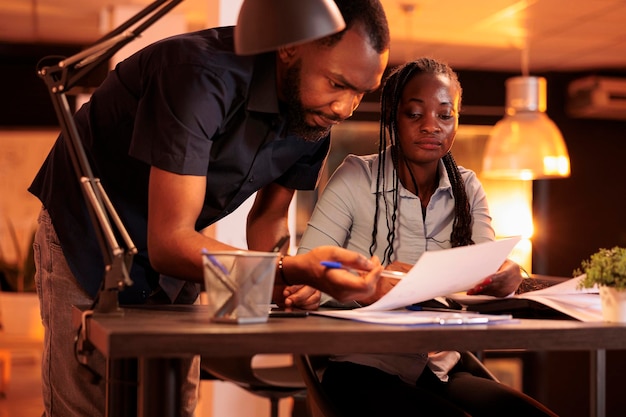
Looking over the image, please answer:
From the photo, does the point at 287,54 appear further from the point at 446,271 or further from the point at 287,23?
the point at 446,271

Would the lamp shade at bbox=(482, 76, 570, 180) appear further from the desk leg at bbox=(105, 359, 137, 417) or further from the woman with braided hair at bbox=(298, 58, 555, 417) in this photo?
the desk leg at bbox=(105, 359, 137, 417)

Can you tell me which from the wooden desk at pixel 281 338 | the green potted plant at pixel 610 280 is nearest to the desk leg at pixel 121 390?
the wooden desk at pixel 281 338

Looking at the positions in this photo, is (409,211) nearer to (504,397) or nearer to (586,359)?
(504,397)

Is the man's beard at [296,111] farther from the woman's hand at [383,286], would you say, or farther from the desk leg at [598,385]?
the desk leg at [598,385]

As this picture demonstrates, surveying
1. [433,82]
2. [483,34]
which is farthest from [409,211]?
[483,34]

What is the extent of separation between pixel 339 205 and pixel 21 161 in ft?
18.9

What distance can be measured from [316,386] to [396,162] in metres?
0.63

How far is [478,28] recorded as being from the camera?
6.24 metres

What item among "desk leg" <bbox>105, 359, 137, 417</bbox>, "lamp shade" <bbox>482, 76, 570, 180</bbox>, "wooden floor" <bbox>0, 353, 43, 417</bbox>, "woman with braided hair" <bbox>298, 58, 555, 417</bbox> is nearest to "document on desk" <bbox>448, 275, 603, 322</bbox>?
"woman with braided hair" <bbox>298, 58, 555, 417</bbox>

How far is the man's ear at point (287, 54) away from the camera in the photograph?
1743 millimetres

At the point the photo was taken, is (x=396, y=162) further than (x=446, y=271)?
Yes

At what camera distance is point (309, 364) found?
1903 mm

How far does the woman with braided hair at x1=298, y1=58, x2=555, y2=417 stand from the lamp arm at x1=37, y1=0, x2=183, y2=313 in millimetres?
665

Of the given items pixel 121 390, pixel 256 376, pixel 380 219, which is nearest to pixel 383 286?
pixel 380 219
